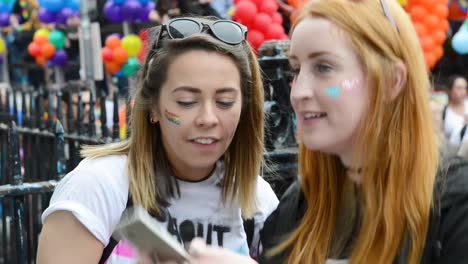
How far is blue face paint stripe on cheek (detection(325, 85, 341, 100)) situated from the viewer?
1563 mm

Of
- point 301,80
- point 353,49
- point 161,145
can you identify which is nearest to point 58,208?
point 161,145

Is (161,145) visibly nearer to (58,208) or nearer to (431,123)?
(58,208)

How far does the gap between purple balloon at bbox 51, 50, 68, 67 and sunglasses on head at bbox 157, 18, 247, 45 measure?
10.2m

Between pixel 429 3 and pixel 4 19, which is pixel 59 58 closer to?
pixel 4 19

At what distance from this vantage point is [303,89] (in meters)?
1.62

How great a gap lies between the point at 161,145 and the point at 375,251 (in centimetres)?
93

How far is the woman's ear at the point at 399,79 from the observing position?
1.58 m

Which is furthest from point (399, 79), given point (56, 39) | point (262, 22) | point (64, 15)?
point (56, 39)

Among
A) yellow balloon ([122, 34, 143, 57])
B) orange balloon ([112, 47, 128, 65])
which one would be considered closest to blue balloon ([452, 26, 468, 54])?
yellow balloon ([122, 34, 143, 57])

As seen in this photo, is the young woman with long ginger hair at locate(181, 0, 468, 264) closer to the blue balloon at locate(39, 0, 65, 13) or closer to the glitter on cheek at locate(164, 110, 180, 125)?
the glitter on cheek at locate(164, 110, 180, 125)

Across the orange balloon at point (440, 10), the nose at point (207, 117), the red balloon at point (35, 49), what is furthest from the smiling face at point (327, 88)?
the red balloon at point (35, 49)

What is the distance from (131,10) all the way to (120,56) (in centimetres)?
75

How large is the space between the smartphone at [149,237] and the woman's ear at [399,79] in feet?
2.07

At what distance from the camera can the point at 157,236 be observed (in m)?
1.34
